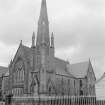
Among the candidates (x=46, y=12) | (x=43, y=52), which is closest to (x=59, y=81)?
(x=43, y=52)

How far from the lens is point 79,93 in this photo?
63.2m

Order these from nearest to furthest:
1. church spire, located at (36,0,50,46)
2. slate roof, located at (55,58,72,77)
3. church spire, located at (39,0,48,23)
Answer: church spire, located at (36,0,50,46) < church spire, located at (39,0,48,23) < slate roof, located at (55,58,72,77)

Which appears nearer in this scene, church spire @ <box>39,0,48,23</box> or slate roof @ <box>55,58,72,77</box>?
church spire @ <box>39,0,48,23</box>

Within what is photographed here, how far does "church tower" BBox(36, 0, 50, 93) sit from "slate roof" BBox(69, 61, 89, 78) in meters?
17.3

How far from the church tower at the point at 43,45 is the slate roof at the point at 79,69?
683 inches

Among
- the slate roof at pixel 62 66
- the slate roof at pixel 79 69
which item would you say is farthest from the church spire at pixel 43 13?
the slate roof at pixel 79 69

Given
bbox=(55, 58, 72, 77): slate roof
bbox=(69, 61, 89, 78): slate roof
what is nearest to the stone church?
bbox=(55, 58, 72, 77): slate roof

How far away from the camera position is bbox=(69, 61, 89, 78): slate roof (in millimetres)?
63409

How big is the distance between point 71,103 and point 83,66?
81.2ft

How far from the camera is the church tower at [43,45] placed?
46.8 meters

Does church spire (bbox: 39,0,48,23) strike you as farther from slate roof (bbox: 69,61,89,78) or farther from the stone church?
slate roof (bbox: 69,61,89,78)

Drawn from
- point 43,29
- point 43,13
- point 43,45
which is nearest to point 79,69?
point 43,45

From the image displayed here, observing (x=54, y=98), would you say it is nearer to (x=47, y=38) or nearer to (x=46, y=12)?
(x=47, y=38)

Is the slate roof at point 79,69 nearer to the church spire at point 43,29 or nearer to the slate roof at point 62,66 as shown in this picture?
the slate roof at point 62,66
